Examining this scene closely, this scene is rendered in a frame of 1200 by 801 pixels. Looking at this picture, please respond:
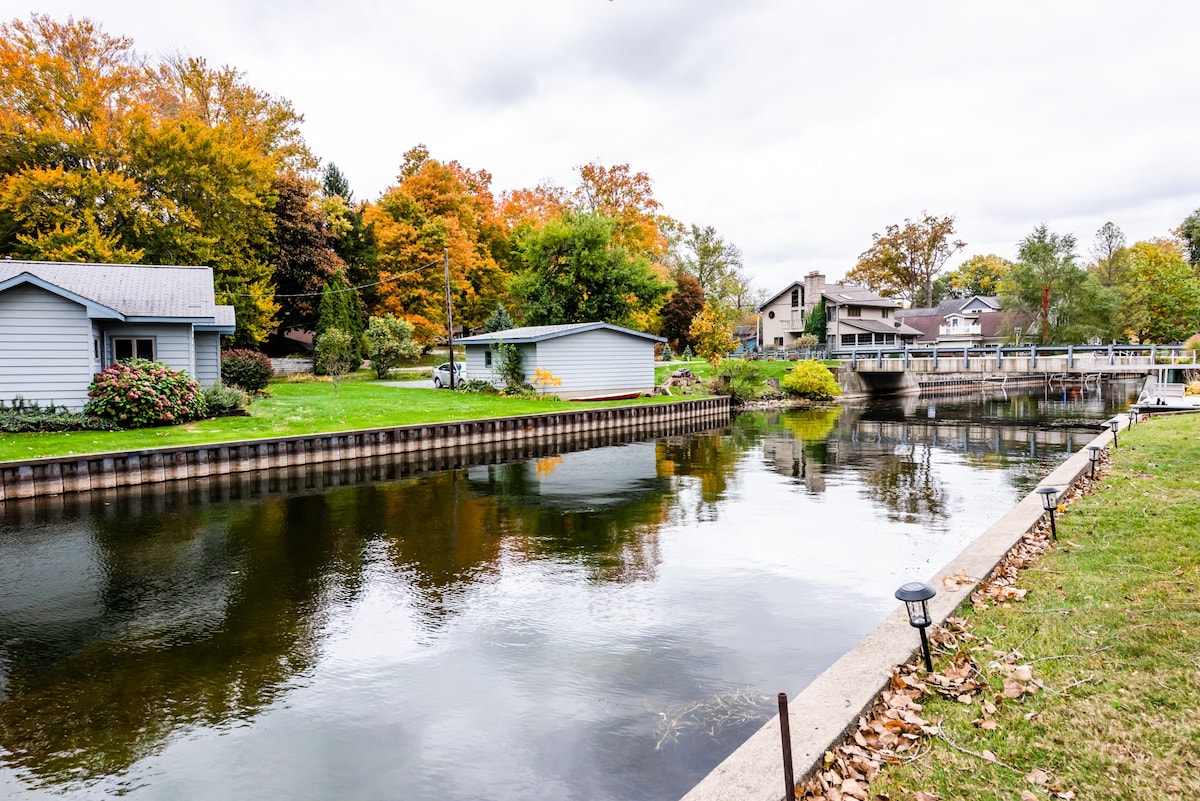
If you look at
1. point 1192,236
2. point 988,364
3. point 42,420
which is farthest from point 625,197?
point 1192,236

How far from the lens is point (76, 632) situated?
9219 millimetres

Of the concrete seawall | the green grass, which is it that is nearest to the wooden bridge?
the concrete seawall

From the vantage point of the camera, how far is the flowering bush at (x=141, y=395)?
21.2 metres

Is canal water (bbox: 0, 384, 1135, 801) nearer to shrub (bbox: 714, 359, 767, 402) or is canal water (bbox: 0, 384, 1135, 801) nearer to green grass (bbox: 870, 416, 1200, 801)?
green grass (bbox: 870, 416, 1200, 801)

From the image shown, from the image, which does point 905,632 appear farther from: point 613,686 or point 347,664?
point 347,664

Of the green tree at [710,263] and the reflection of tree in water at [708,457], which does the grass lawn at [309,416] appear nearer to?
the reflection of tree in water at [708,457]

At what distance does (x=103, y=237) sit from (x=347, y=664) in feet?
109

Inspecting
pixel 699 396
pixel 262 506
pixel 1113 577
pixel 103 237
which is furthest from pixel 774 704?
pixel 103 237

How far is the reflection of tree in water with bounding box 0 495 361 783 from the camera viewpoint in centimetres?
676

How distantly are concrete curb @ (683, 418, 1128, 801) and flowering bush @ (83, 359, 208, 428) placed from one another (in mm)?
21809

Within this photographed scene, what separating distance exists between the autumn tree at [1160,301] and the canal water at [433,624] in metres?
56.0

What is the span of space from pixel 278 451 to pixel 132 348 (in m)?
7.13

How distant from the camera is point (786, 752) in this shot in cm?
402

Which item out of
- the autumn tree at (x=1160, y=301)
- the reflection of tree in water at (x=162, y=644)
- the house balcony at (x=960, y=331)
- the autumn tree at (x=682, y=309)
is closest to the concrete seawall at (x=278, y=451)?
the reflection of tree in water at (x=162, y=644)
